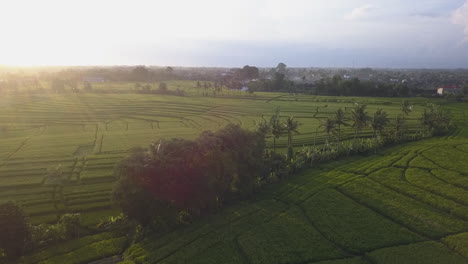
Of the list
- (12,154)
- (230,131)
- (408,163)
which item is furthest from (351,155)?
(12,154)

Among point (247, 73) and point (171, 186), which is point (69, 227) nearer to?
point (171, 186)

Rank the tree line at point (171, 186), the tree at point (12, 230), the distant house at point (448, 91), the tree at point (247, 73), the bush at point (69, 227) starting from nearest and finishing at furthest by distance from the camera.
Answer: the tree at point (12, 230), the tree line at point (171, 186), the bush at point (69, 227), the distant house at point (448, 91), the tree at point (247, 73)

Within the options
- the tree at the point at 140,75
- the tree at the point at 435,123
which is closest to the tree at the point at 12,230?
the tree at the point at 435,123

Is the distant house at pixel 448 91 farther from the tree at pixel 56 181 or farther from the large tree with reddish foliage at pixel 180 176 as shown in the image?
the tree at pixel 56 181

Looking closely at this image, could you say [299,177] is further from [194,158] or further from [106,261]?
[106,261]

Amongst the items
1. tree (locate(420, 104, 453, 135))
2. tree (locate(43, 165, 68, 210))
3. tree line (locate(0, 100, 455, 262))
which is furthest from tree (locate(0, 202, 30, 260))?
tree (locate(420, 104, 453, 135))

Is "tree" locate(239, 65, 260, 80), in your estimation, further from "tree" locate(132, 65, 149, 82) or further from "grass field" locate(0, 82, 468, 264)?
"grass field" locate(0, 82, 468, 264)

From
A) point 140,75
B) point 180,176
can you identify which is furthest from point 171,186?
point 140,75
